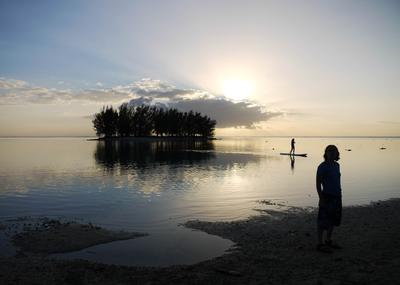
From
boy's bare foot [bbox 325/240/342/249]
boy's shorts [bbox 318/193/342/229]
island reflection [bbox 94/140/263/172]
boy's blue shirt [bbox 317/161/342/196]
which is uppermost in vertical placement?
boy's blue shirt [bbox 317/161/342/196]

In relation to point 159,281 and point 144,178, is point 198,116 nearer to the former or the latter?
point 144,178

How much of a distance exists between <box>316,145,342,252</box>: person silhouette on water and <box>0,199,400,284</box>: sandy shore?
900 millimetres

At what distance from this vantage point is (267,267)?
30.8ft

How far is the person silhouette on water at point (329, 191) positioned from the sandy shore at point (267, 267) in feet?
2.95

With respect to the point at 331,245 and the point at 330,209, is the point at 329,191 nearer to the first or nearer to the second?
the point at 330,209

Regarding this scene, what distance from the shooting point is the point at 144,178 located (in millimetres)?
30969

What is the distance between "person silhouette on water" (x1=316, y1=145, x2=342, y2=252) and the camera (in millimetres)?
10359

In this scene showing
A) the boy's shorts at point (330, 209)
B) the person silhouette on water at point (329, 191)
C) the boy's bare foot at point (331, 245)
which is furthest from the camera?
the boy's bare foot at point (331, 245)

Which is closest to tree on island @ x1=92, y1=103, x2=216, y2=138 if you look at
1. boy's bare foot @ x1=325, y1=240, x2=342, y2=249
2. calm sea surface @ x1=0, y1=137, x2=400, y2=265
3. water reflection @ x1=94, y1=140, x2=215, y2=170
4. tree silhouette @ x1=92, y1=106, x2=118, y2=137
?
tree silhouette @ x1=92, y1=106, x2=118, y2=137

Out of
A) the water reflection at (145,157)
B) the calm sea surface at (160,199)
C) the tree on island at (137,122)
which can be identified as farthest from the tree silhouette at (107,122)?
the calm sea surface at (160,199)

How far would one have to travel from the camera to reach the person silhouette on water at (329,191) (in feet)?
34.0

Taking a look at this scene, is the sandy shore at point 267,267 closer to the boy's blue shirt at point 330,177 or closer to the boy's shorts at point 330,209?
the boy's shorts at point 330,209

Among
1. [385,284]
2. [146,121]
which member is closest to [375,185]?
[385,284]

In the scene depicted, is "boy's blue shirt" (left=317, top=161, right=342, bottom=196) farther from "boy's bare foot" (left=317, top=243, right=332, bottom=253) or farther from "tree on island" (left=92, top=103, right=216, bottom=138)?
"tree on island" (left=92, top=103, right=216, bottom=138)
